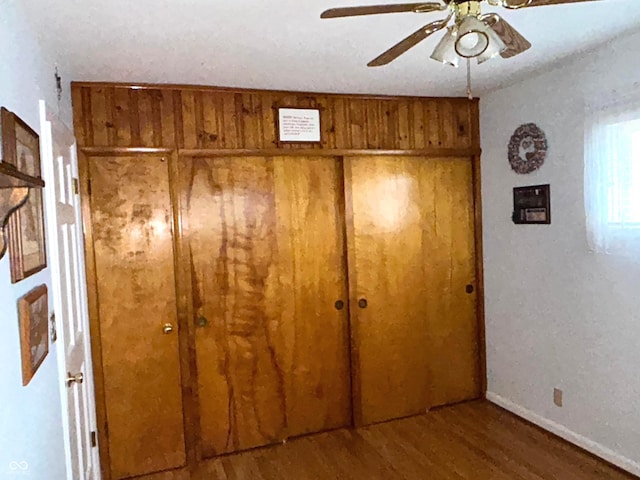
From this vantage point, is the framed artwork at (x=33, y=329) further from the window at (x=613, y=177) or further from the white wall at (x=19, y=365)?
the window at (x=613, y=177)

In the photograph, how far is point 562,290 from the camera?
3.01 meters

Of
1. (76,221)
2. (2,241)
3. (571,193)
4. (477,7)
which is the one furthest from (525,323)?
(2,241)

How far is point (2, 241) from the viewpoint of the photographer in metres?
1.27

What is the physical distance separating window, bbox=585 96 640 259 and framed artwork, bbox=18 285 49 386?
263cm

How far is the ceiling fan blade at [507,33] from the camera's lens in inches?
58.8

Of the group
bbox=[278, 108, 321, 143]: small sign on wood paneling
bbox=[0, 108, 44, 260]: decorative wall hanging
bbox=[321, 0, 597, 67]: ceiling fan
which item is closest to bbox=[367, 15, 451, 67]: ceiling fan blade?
bbox=[321, 0, 597, 67]: ceiling fan

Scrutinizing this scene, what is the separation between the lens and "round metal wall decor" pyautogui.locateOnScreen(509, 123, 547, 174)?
10.2 feet

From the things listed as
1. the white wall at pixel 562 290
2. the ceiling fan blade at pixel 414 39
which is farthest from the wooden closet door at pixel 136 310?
the white wall at pixel 562 290

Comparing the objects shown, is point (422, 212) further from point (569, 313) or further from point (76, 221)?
point (76, 221)

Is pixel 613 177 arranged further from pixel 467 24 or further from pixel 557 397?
pixel 467 24

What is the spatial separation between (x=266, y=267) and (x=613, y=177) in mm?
2005

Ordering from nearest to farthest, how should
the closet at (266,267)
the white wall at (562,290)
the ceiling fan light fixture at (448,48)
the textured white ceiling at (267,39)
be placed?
the ceiling fan light fixture at (448,48), the textured white ceiling at (267,39), the white wall at (562,290), the closet at (266,267)

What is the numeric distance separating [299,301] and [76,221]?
140 cm

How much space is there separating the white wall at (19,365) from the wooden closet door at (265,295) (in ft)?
3.77
